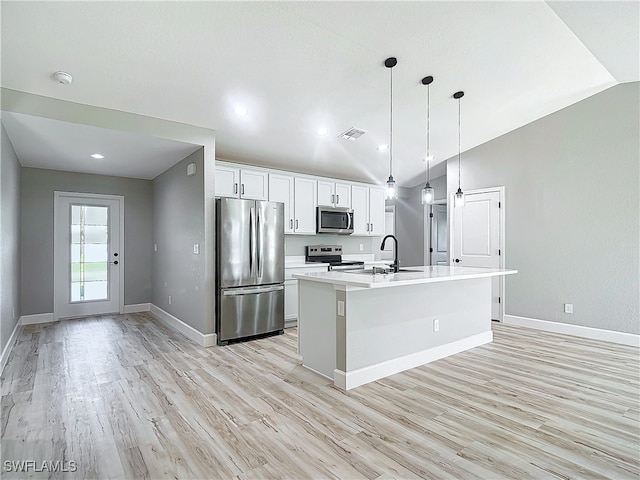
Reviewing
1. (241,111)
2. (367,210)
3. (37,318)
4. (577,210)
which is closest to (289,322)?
(367,210)

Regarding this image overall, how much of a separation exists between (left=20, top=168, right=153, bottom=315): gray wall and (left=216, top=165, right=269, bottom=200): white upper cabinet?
2.58m

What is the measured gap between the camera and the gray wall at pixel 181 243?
436 cm

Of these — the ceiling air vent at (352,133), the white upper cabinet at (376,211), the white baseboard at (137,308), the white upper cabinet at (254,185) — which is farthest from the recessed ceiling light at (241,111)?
the white baseboard at (137,308)

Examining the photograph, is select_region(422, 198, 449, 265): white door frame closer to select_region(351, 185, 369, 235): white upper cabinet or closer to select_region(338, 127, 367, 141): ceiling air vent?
select_region(351, 185, 369, 235): white upper cabinet

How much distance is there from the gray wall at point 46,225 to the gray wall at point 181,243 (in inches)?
16.1

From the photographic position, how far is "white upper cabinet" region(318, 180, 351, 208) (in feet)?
19.0

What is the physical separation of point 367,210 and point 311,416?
14.5ft

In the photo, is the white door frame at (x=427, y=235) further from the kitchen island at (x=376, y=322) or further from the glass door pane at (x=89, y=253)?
the glass door pane at (x=89, y=253)

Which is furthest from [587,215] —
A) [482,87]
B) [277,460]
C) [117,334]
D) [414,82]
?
[117,334]

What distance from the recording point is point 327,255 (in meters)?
6.14

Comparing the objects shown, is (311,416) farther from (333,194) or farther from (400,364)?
(333,194)

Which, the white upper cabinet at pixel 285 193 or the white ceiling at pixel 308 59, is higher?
the white ceiling at pixel 308 59

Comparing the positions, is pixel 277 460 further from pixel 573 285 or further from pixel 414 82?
Answer: pixel 573 285

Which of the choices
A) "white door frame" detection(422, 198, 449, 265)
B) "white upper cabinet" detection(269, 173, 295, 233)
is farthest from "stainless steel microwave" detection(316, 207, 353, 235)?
"white door frame" detection(422, 198, 449, 265)
